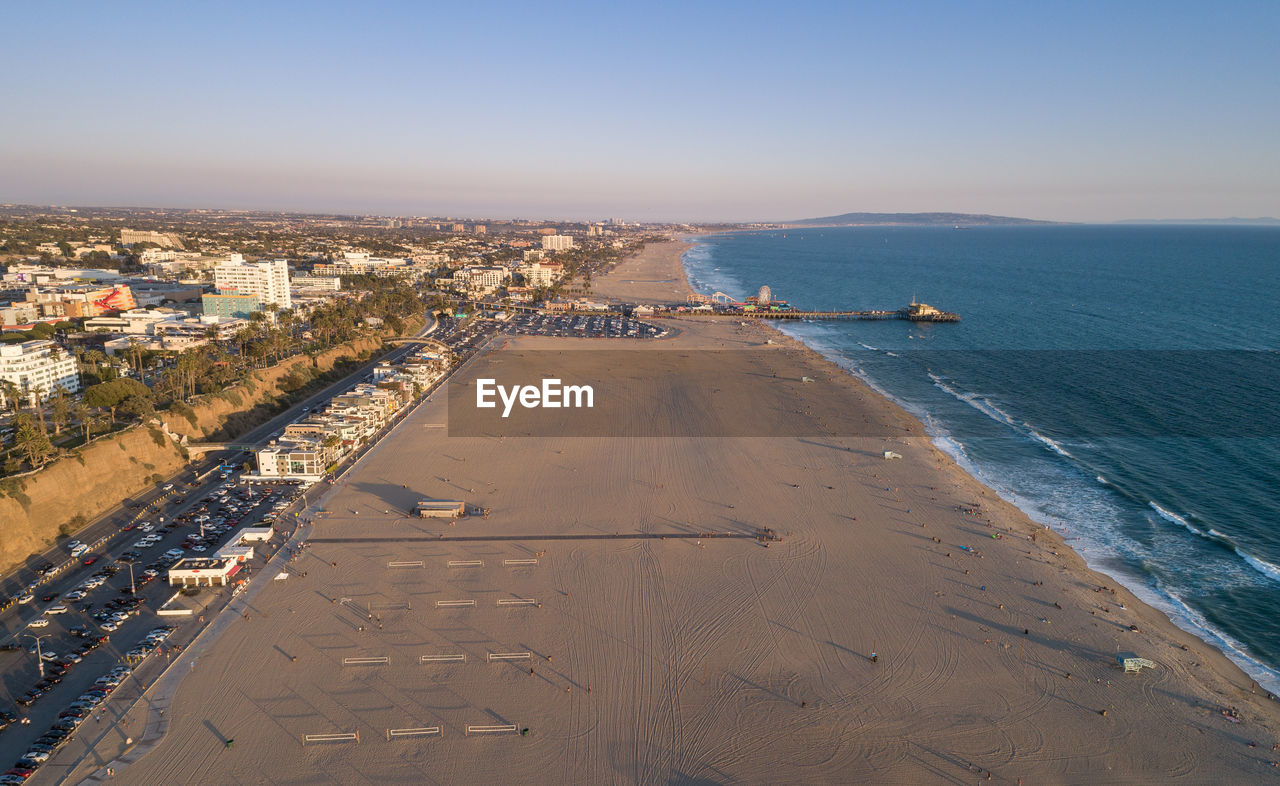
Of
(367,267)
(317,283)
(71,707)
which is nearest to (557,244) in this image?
(367,267)

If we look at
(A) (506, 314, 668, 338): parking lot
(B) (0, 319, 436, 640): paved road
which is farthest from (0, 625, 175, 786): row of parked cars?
(A) (506, 314, 668, 338): parking lot

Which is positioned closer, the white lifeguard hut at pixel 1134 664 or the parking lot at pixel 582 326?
the white lifeguard hut at pixel 1134 664

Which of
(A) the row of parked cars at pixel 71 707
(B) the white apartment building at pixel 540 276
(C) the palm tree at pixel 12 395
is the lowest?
(A) the row of parked cars at pixel 71 707

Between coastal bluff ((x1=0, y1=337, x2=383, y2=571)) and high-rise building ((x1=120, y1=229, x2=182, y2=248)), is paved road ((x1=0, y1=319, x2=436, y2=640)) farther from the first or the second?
high-rise building ((x1=120, y1=229, x2=182, y2=248))

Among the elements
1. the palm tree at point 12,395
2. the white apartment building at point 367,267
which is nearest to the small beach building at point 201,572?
the palm tree at point 12,395

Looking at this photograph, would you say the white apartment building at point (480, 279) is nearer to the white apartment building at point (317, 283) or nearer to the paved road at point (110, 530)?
the white apartment building at point (317, 283)

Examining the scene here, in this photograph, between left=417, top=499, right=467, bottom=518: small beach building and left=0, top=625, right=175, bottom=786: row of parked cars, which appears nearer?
left=0, top=625, right=175, bottom=786: row of parked cars

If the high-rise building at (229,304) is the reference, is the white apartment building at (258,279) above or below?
above
